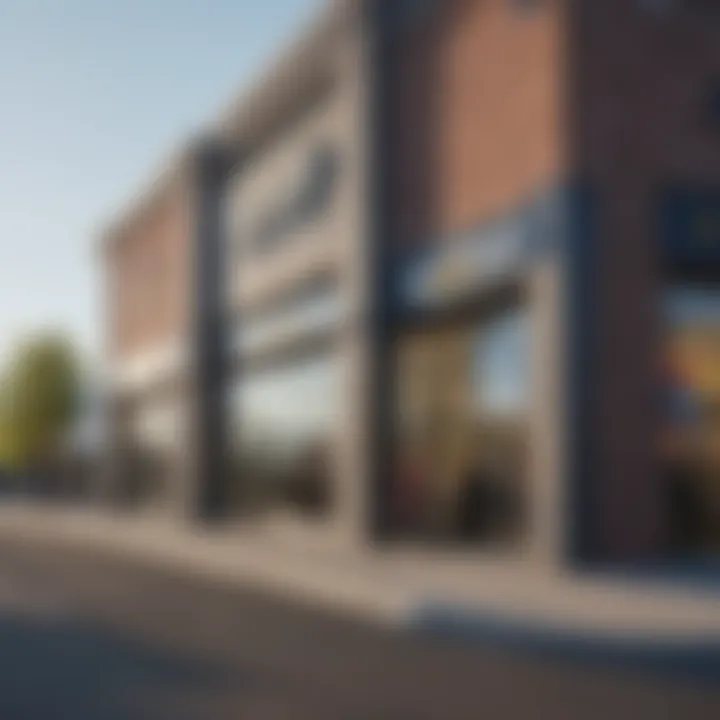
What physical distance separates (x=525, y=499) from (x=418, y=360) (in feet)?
13.7

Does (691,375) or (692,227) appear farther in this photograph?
(691,375)

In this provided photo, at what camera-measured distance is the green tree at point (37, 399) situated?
70.6 meters

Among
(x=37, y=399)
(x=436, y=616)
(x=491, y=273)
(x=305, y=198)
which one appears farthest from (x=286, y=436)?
(x=37, y=399)

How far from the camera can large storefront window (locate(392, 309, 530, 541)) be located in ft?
60.5

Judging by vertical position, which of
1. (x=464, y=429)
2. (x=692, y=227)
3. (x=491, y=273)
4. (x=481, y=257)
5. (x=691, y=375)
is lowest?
(x=464, y=429)

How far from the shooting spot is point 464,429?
65.3ft

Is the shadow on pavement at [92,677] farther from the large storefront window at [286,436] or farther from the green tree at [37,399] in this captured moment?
the green tree at [37,399]

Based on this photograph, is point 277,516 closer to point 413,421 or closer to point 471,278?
point 413,421

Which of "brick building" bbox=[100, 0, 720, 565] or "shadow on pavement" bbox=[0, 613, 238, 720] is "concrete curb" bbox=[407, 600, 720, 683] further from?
"brick building" bbox=[100, 0, 720, 565]

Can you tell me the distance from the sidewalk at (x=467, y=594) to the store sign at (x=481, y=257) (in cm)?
448

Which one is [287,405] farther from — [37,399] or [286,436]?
[37,399]

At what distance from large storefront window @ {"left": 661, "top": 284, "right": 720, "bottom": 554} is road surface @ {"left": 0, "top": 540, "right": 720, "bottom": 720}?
22.0 feet

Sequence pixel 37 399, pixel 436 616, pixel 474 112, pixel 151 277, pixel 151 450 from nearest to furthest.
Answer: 1. pixel 436 616
2. pixel 474 112
3. pixel 151 277
4. pixel 151 450
5. pixel 37 399

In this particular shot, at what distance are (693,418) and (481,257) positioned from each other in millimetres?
4221
